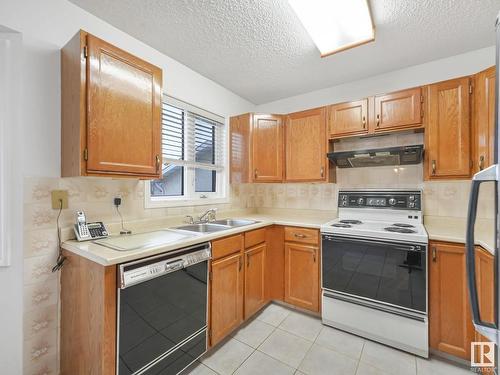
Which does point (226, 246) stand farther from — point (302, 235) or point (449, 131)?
point (449, 131)

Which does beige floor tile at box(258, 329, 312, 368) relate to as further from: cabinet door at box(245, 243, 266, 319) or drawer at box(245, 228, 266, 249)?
drawer at box(245, 228, 266, 249)

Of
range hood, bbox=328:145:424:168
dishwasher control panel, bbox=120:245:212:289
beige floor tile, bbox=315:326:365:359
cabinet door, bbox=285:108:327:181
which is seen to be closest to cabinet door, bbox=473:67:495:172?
range hood, bbox=328:145:424:168

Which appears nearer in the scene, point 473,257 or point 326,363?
point 473,257

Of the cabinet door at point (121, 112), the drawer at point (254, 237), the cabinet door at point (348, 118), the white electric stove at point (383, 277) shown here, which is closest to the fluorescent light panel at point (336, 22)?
the cabinet door at point (348, 118)

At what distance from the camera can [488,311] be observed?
4.78ft

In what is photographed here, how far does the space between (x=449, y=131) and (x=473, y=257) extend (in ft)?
5.63

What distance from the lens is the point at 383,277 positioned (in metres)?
1.85

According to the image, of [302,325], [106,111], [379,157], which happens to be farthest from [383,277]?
[106,111]

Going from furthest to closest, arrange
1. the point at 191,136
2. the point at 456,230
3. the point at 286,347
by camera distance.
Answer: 1. the point at 191,136
2. the point at 456,230
3. the point at 286,347

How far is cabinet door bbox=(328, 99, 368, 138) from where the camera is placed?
2312mm

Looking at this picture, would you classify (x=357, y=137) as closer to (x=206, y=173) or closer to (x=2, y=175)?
(x=206, y=173)

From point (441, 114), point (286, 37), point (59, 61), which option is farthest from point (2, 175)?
point (441, 114)

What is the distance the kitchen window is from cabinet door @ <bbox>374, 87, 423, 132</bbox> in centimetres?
168

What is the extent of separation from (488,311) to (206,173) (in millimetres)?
2542
